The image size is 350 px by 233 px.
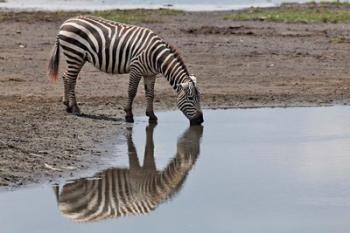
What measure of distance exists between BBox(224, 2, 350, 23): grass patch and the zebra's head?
53.4 ft

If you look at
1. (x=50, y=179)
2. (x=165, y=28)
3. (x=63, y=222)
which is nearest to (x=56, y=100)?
(x=50, y=179)

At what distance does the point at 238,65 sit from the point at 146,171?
31.7ft

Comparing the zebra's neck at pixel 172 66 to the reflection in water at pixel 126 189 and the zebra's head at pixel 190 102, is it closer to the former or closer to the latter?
the zebra's head at pixel 190 102

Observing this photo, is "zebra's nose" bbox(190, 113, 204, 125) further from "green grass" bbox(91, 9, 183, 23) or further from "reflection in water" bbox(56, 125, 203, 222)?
"green grass" bbox(91, 9, 183, 23)

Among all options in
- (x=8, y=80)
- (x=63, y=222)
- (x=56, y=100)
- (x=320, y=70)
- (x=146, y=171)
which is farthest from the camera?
(x=320, y=70)

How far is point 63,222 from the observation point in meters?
8.48

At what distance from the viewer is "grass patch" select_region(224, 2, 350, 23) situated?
29.8 meters

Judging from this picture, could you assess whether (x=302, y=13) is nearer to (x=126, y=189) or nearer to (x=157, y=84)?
(x=157, y=84)

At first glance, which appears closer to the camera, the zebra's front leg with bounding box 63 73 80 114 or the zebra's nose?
the zebra's nose

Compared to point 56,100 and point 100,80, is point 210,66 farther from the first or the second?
point 56,100

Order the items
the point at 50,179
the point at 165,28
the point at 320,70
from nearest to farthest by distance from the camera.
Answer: the point at 50,179 → the point at 320,70 → the point at 165,28

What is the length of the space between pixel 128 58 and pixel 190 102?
49.4 inches

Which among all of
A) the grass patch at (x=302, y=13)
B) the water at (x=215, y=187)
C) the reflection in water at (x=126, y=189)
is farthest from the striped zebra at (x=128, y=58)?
the grass patch at (x=302, y=13)

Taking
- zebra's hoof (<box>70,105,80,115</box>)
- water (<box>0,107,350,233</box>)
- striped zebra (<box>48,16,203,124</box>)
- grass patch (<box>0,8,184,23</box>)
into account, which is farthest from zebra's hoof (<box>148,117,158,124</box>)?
grass patch (<box>0,8,184,23</box>)
